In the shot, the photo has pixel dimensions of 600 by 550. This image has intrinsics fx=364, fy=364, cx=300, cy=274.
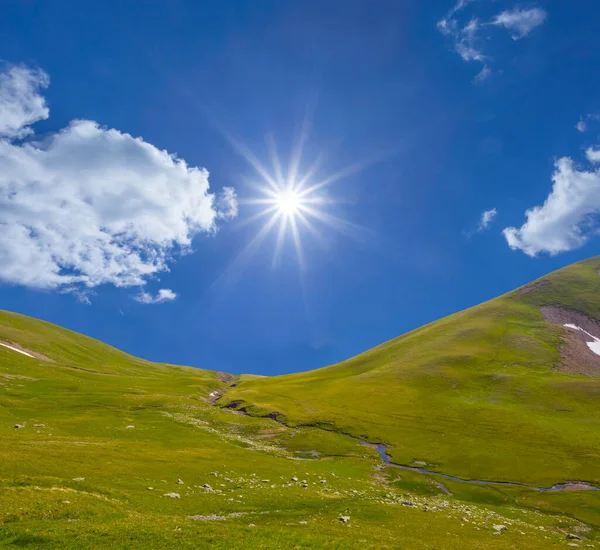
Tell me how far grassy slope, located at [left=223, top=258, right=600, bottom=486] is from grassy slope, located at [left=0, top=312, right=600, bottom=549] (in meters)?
12.7

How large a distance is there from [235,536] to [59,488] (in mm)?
16327

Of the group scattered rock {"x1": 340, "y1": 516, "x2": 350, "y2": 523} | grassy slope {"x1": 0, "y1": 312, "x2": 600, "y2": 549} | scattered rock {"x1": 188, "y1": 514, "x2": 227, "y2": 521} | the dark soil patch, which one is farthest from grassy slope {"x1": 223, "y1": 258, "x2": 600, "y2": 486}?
scattered rock {"x1": 188, "y1": 514, "x2": 227, "y2": 521}

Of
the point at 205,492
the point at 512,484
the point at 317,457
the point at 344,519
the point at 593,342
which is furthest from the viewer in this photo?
the point at 593,342

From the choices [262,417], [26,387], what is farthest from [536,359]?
[26,387]

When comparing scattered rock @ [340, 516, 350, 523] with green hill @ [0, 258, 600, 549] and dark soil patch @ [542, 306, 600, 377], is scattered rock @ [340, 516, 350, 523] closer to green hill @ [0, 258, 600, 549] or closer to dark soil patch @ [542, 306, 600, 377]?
green hill @ [0, 258, 600, 549]

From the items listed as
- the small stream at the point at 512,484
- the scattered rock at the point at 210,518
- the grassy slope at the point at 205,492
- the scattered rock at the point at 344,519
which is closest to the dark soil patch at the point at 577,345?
the small stream at the point at 512,484

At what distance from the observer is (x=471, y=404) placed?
103 m

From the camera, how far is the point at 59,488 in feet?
99.5

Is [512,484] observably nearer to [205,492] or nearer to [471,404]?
[471,404]

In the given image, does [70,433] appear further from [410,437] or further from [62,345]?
[62,345]

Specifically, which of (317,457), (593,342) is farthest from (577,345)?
(317,457)

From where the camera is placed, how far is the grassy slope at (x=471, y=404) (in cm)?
7131

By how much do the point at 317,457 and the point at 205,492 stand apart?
39138 millimetres

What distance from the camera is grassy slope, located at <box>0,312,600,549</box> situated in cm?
2522
